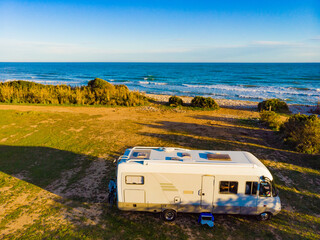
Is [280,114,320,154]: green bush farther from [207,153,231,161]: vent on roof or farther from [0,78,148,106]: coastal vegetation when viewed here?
[0,78,148,106]: coastal vegetation

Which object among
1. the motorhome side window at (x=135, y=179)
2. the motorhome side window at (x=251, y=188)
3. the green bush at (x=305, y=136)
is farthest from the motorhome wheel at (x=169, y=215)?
the green bush at (x=305, y=136)

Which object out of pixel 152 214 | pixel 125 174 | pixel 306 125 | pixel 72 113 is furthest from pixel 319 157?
pixel 72 113

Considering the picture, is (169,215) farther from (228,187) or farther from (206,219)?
(228,187)

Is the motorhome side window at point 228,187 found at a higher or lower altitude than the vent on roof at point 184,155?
lower

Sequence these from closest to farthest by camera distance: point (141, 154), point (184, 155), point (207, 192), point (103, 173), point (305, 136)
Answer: point (207, 192) → point (184, 155) → point (141, 154) → point (103, 173) → point (305, 136)

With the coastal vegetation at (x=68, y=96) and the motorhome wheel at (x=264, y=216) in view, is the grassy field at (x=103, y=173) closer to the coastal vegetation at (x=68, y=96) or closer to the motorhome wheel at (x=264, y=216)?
the motorhome wheel at (x=264, y=216)

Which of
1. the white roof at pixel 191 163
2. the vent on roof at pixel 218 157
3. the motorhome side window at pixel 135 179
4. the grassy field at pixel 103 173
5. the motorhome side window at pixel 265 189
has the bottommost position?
the grassy field at pixel 103 173

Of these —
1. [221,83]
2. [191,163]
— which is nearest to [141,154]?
[191,163]
